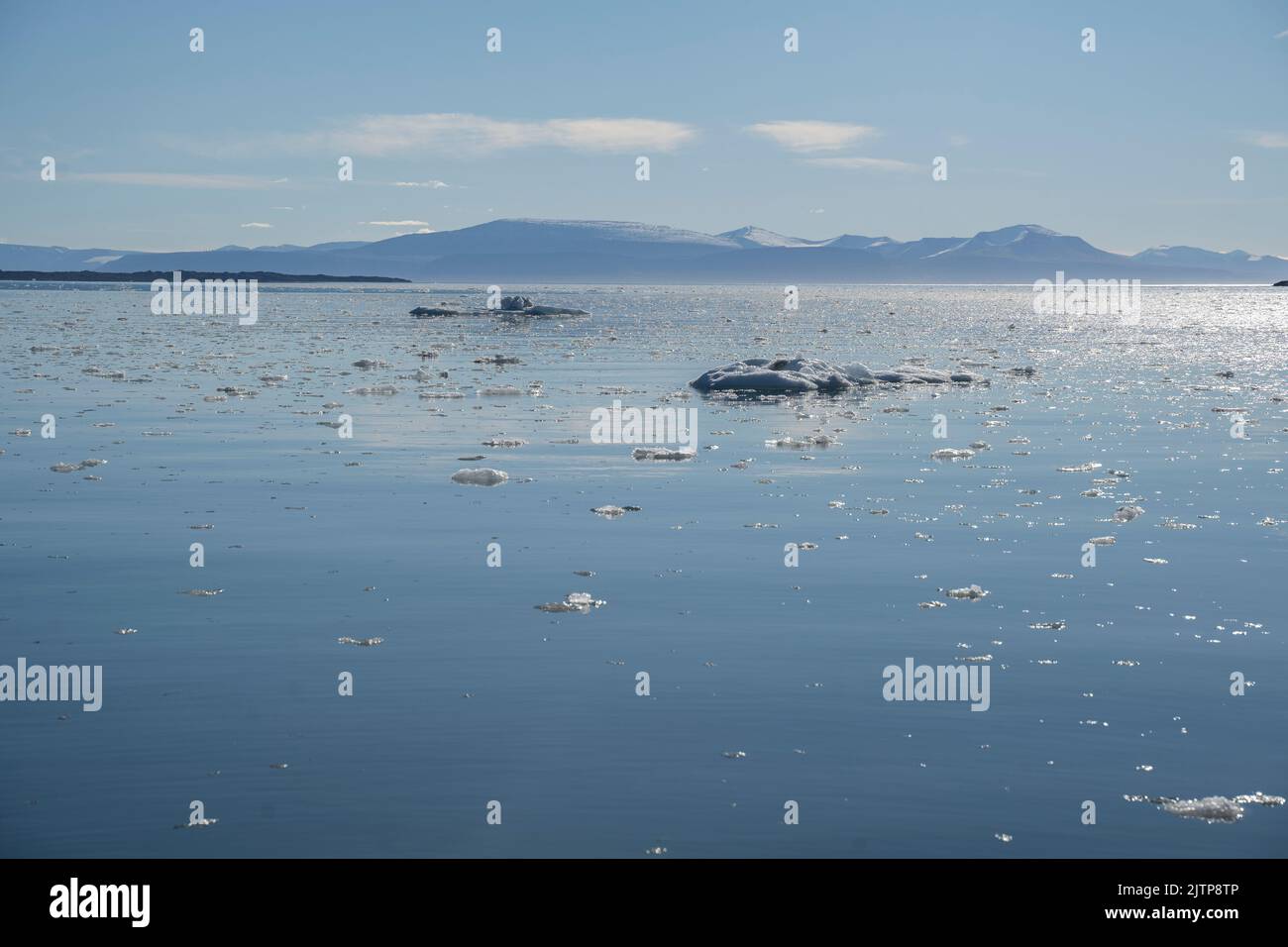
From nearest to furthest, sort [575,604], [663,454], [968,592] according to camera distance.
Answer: [575,604] < [968,592] < [663,454]

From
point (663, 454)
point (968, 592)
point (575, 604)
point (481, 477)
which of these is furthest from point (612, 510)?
point (968, 592)

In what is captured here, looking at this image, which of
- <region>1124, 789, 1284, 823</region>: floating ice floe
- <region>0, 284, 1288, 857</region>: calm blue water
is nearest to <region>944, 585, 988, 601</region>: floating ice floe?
<region>0, 284, 1288, 857</region>: calm blue water

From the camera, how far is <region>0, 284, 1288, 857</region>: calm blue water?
630 centimetres

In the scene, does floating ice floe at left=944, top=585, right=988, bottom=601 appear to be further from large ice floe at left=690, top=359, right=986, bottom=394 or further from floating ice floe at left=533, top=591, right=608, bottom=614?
large ice floe at left=690, top=359, right=986, bottom=394

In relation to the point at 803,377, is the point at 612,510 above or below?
below

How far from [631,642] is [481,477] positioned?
697cm

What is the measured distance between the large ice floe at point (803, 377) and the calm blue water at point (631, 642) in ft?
25.3

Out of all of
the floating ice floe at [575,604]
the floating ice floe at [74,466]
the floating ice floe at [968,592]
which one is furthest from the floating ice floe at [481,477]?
the floating ice floe at [968,592]

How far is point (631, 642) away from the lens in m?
9.01

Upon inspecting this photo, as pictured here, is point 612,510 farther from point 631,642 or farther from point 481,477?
point 631,642

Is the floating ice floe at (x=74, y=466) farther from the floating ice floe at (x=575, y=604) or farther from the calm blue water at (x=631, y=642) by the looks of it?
the floating ice floe at (x=575, y=604)
